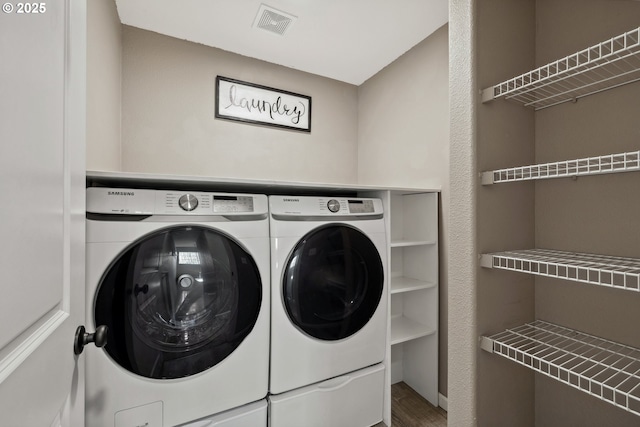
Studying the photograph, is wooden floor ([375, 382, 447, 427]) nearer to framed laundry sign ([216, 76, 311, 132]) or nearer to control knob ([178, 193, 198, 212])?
control knob ([178, 193, 198, 212])

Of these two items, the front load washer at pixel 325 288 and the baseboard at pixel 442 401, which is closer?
the front load washer at pixel 325 288

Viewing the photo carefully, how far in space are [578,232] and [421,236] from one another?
99cm

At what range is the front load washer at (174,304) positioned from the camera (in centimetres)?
108

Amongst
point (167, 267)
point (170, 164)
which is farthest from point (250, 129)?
point (167, 267)

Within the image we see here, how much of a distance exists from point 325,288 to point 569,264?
97 cm

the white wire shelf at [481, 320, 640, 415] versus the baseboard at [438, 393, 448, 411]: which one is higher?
the white wire shelf at [481, 320, 640, 415]

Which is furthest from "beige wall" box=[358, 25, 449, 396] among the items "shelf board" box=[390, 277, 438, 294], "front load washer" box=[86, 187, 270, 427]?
"front load washer" box=[86, 187, 270, 427]

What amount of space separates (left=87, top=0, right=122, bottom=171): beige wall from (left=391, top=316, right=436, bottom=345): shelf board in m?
1.84

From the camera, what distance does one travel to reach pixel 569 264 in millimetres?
827

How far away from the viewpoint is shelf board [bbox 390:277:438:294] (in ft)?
5.77

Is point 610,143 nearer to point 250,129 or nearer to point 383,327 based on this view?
point 383,327

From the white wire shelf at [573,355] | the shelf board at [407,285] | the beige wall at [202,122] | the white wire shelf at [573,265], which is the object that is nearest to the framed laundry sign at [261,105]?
the beige wall at [202,122]

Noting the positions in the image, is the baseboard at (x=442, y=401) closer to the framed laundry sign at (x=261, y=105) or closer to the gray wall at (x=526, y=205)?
the gray wall at (x=526, y=205)

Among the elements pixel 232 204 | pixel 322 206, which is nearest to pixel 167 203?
pixel 232 204
